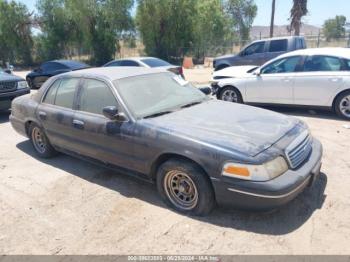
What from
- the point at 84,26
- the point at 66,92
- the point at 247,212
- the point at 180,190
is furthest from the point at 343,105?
the point at 84,26

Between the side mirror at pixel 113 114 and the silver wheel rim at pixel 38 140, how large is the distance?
6.49 ft

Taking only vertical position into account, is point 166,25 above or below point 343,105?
above

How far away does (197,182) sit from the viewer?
3305 millimetres

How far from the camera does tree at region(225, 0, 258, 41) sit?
54625 millimetres

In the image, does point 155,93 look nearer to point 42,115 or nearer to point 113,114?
point 113,114

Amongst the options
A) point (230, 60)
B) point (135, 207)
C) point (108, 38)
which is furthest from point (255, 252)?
point (108, 38)

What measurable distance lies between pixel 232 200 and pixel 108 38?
27295mm

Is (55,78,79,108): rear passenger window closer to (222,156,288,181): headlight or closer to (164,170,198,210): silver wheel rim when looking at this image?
(164,170,198,210): silver wheel rim

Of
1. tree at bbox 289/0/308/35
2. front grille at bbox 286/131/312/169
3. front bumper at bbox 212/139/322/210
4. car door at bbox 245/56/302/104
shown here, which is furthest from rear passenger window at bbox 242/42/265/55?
tree at bbox 289/0/308/35

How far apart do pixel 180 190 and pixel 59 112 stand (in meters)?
2.27

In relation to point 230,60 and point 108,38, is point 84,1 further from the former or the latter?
point 230,60

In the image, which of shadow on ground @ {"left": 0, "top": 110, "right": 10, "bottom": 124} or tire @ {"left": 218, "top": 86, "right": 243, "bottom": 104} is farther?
shadow on ground @ {"left": 0, "top": 110, "right": 10, "bottom": 124}

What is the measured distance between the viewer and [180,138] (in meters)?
3.37

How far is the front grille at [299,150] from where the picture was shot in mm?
3292
